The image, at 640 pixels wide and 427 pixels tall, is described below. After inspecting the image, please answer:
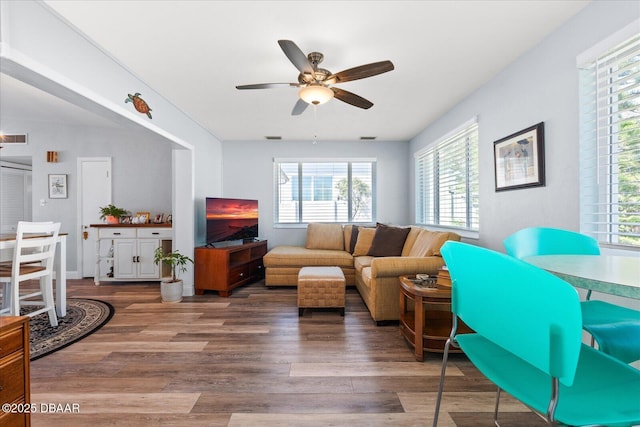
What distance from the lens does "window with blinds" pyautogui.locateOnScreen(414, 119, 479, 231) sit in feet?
10.7

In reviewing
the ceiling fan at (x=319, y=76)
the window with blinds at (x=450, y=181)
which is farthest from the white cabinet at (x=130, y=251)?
the window with blinds at (x=450, y=181)

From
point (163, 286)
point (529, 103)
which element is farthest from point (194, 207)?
point (529, 103)

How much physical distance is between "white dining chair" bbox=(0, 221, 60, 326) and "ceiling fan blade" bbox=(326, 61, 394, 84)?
2.85 m

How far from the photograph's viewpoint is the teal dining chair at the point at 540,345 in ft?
2.29

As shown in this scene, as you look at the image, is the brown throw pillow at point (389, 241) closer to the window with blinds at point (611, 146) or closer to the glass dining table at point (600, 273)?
the window with blinds at point (611, 146)

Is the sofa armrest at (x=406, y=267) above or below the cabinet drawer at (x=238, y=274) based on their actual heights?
above

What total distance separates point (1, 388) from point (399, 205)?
16.7 ft

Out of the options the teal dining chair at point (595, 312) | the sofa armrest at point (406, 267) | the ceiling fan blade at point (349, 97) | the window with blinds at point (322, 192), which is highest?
the ceiling fan blade at point (349, 97)

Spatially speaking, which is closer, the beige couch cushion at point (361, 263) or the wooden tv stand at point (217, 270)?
the beige couch cushion at point (361, 263)

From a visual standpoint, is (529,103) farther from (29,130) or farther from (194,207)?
(29,130)

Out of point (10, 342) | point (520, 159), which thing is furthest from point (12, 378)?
point (520, 159)

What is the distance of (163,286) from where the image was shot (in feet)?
11.6

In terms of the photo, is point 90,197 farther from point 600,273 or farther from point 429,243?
point 600,273

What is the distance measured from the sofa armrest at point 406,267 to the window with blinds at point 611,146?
1.18 metres
